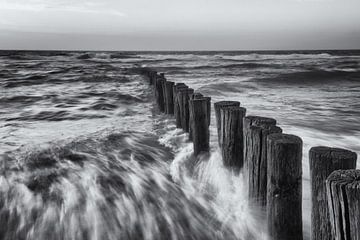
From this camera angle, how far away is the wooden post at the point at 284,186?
2367 mm

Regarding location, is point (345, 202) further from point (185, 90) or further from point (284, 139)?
point (185, 90)

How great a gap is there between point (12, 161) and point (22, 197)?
52.0 inches

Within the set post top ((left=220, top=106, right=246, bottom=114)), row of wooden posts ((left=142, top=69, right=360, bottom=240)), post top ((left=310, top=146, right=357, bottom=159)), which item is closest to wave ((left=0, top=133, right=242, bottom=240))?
row of wooden posts ((left=142, top=69, right=360, bottom=240))

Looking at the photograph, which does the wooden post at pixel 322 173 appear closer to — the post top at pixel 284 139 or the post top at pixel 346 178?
the post top at pixel 284 139

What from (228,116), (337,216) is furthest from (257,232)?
(337,216)

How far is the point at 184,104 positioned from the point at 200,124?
1142mm

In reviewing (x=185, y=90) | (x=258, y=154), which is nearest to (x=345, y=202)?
(x=258, y=154)

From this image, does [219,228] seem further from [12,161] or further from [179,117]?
[12,161]

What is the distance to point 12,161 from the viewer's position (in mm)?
5125

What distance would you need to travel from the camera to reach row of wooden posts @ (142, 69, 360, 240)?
147 centimetres

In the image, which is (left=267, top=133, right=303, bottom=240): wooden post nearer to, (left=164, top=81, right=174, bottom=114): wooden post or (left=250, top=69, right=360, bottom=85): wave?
(left=164, top=81, right=174, bottom=114): wooden post

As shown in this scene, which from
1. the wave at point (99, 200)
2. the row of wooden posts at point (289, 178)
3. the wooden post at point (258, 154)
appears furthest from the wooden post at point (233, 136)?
the wave at point (99, 200)

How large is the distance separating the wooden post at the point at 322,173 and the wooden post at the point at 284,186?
0.86 ft

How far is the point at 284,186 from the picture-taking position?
245 cm
